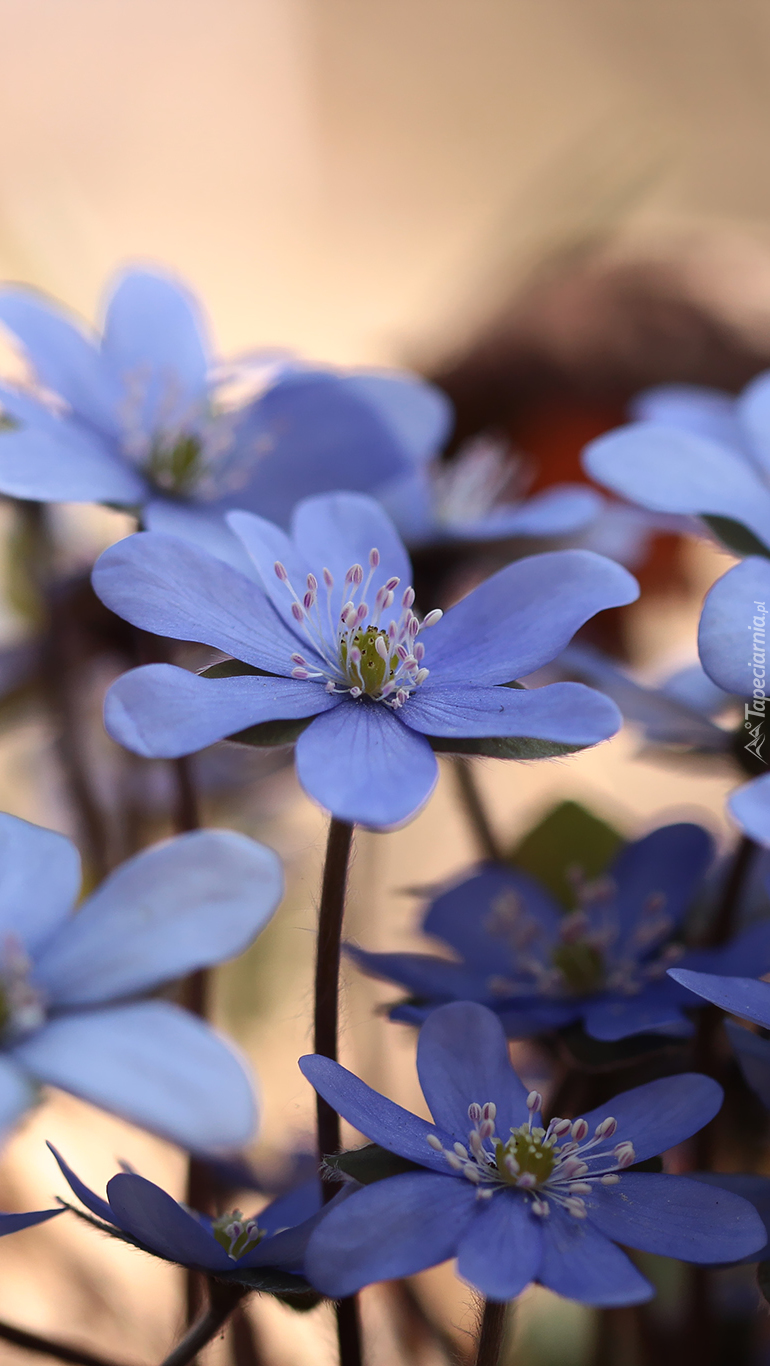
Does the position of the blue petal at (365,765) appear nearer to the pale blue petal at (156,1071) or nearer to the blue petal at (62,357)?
the pale blue petal at (156,1071)

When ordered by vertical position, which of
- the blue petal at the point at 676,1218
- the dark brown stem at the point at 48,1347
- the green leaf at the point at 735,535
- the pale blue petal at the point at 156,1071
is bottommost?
the dark brown stem at the point at 48,1347

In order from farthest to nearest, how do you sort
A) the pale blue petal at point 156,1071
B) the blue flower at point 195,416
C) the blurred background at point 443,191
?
the blurred background at point 443,191 < the blue flower at point 195,416 < the pale blue petal at point 156,1071

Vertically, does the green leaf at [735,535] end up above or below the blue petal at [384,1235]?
above

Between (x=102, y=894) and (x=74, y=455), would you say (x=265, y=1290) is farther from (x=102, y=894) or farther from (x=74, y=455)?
(x=74, y=455)

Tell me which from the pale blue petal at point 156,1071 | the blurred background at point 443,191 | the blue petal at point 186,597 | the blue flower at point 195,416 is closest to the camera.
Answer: the pale blue petal at point 156,1071

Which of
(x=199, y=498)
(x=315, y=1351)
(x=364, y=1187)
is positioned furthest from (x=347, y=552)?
(x=315, y=1351)

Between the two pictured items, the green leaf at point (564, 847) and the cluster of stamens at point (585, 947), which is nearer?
the cluster of stamens at point (585, 947)

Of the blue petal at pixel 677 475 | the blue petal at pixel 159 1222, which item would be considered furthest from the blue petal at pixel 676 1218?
the blue petal at pixel 677 475

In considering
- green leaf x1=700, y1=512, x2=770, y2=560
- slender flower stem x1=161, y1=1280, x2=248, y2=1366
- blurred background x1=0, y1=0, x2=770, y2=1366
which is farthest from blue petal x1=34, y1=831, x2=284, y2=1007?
blurred background x1=0, y1=0, x2=770, y2=1366
